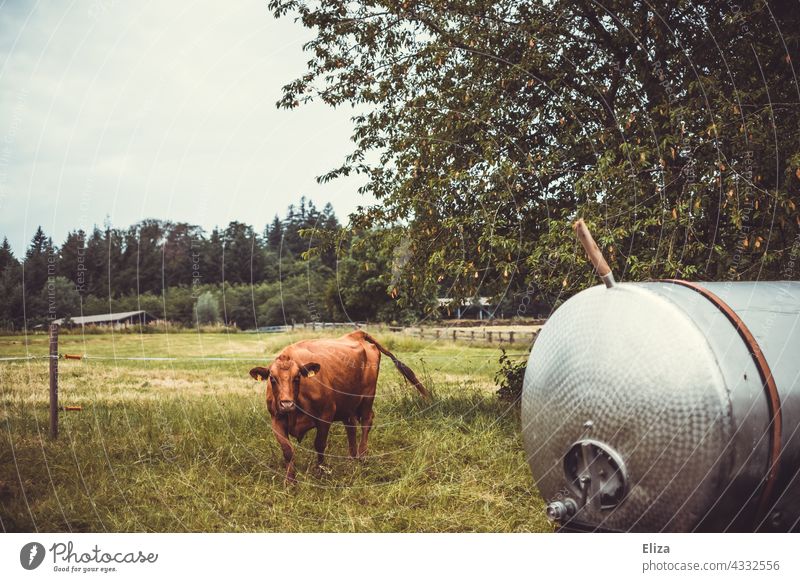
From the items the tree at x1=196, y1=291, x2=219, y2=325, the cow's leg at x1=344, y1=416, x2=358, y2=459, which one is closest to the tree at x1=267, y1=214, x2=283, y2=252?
the tree at x1=196, y1=291, x2=219, y2=325

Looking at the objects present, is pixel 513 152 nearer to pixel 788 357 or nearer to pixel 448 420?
pixel 448 420

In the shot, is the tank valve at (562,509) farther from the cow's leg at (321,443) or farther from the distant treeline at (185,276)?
the distant treeline at (185,276)

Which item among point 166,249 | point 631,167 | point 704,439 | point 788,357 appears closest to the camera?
point 704,439

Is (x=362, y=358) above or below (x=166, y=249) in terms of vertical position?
below

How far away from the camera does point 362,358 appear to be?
5832 mm

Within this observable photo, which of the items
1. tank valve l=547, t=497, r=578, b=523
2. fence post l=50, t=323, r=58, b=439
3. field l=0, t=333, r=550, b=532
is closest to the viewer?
tank valve l=547, t=497, r=578, b=523

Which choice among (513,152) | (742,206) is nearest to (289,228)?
(513,152)

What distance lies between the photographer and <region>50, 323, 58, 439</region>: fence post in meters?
6.07

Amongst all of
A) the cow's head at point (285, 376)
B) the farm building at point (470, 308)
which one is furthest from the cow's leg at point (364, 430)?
the farm building at point (470, 308)

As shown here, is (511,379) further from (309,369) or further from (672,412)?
(672,412)

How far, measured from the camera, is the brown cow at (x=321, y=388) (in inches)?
194

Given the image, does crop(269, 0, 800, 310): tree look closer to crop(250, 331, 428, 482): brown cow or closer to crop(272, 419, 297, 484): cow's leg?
A: crop(250, 331, 428, 482): brown cow

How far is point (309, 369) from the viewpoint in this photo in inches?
194
